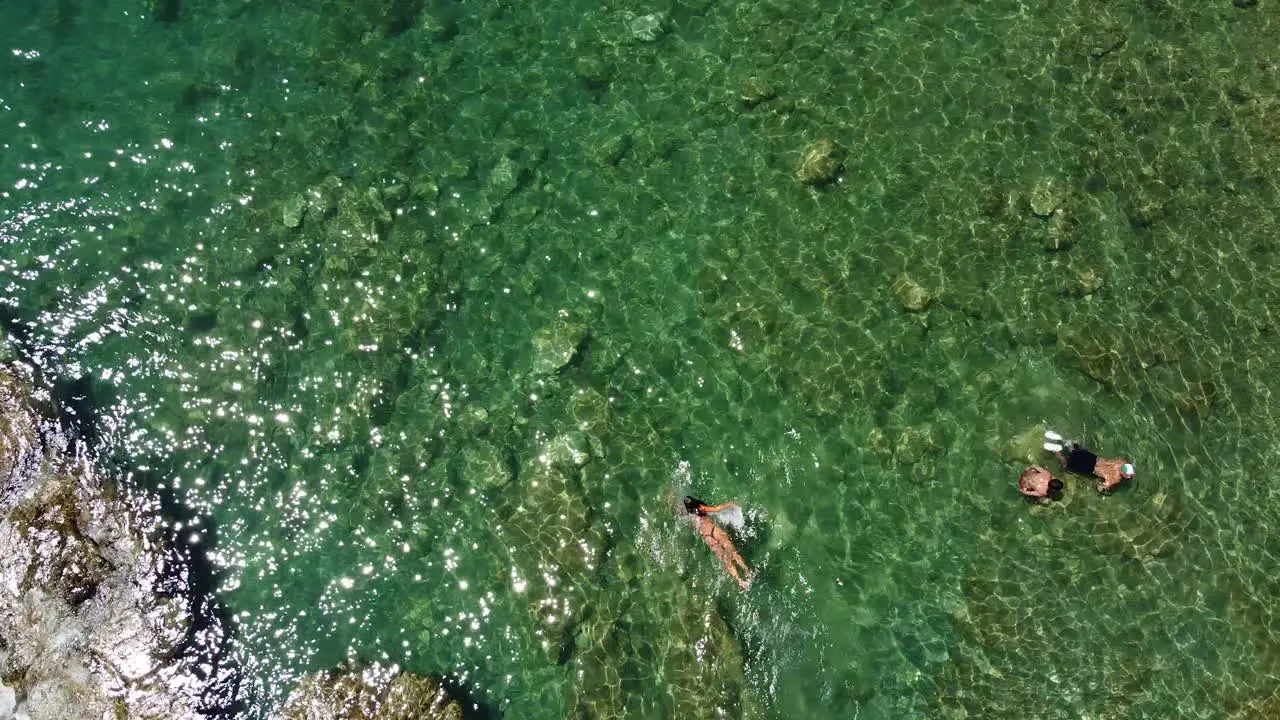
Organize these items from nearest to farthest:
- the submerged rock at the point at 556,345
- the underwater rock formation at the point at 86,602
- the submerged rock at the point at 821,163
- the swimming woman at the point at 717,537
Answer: the underwater rock formation at the point at 86,602
the swimming woman at the point at 717,537
the submerged rock at the point at 556,345
the submerged rock at the point at 821,163

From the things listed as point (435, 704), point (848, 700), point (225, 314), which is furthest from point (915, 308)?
point (225, 314)

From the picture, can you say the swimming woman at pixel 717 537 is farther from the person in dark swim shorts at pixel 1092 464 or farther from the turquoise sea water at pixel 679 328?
the person in dark swim shorts at pixel 1092 464

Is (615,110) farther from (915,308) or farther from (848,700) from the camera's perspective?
(848,700)

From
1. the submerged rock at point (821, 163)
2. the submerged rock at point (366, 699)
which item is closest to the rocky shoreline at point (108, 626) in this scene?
the submerged rock at point (366, 699)

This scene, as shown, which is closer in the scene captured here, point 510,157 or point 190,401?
point 190,401

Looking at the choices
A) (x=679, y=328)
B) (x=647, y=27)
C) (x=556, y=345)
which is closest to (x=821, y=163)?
(x=679, y=328)

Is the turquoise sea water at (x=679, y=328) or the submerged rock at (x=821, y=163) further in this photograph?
the submerged rock at (x=821, y=163)

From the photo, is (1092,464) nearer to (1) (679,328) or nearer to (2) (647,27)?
(1) (679,328)
